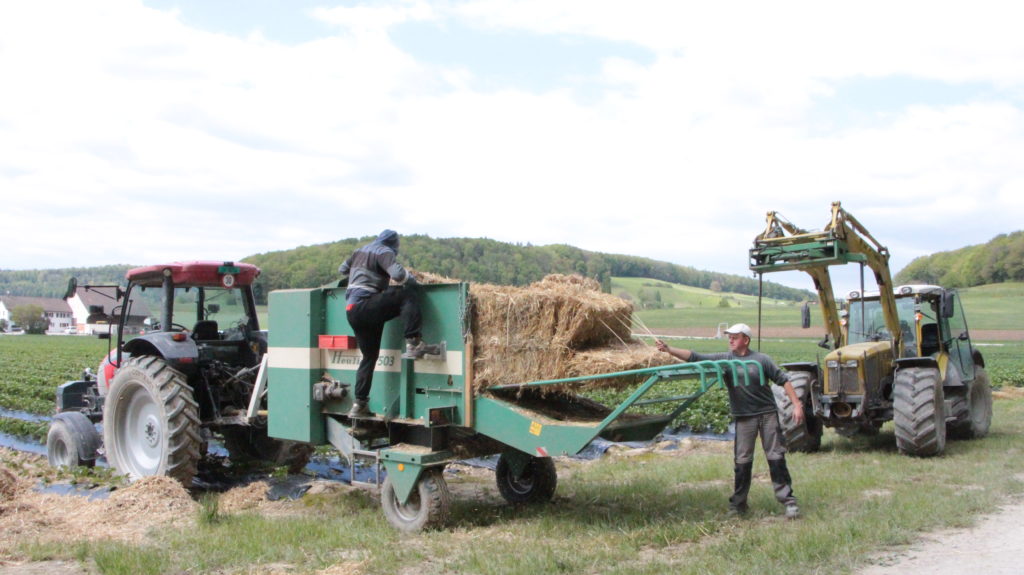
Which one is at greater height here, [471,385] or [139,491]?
[471,385]

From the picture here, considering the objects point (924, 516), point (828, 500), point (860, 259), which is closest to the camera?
point (924, 516)

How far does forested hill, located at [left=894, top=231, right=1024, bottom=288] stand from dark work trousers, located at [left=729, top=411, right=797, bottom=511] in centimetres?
7376

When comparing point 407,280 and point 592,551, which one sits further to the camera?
point 407,280

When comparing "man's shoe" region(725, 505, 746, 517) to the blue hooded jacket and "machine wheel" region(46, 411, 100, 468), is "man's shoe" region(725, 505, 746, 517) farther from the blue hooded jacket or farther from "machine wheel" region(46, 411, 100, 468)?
"machine wheel" region(46, 411, 100, 468)

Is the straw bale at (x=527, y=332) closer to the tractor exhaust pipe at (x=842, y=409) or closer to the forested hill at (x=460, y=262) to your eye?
the forested hill at (x=460, y=262)

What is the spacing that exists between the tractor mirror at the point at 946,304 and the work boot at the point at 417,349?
351 inches

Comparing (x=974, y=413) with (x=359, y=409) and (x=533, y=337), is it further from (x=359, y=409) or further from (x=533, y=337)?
(x=359, y=409)

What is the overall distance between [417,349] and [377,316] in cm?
47

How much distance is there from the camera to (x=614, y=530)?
266 inches

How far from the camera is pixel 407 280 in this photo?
7.16 metres

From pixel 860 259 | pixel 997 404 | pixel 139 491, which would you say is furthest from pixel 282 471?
pixel 997 404

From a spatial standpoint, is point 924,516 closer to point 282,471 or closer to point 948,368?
point 948,368

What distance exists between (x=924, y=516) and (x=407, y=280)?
16.3 feet

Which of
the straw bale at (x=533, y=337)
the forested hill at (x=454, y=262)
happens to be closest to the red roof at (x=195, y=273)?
the forested hill at (x=454, y=262)
